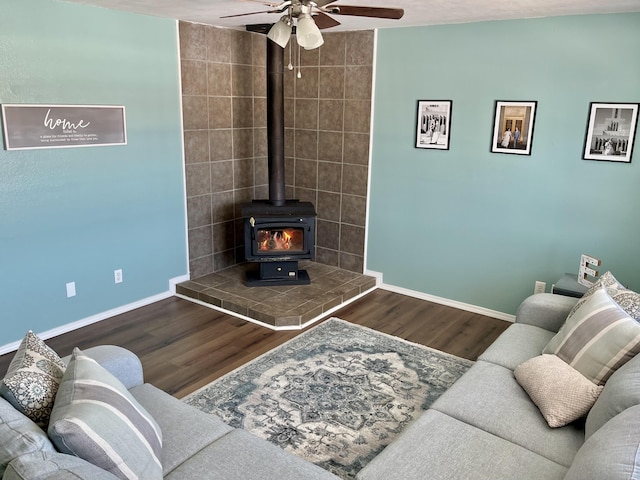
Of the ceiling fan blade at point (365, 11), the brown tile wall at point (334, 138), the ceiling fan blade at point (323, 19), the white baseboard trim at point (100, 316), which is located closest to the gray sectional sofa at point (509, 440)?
the ceiling fan blade at point (365, 11)

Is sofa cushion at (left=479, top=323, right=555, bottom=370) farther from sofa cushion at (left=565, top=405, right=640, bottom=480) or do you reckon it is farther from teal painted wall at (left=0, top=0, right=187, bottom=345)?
teal painted wall at (left=0, top=0, right=187, bottom=345)

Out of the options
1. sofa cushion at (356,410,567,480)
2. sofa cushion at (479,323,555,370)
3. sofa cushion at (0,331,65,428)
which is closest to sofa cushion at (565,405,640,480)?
sofa cushion at (356,410,567,480)

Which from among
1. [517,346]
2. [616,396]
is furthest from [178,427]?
[517,346]

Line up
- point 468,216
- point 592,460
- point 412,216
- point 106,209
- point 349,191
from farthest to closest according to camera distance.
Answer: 1. point 349,191
2. point 412,216
3. point 468,216
4. point 106,209
5. point 592,460

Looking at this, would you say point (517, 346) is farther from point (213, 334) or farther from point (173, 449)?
point (213, 334)

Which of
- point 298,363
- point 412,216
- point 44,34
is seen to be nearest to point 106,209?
point 44,34

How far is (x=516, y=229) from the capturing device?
425 cm

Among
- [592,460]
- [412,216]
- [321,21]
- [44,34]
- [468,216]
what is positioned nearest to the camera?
[592,460]

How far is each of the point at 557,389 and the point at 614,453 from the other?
29.8 inches

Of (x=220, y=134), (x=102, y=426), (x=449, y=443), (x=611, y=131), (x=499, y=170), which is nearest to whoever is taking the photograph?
(x=102, y=426)

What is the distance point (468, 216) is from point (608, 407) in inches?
105

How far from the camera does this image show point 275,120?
474 centimetres

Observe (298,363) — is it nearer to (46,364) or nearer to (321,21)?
(46,364)

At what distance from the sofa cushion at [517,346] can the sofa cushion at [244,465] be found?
1.27 metres
